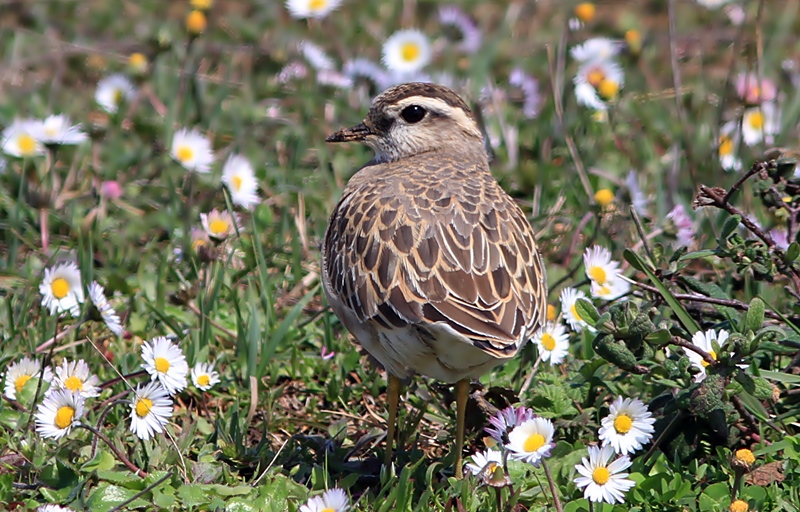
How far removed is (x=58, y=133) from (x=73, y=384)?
237cm

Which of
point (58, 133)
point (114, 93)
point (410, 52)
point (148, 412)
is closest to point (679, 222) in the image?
point (148, 412)

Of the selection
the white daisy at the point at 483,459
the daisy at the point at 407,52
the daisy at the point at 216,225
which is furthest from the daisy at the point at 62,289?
the daisy at the point at 407,52

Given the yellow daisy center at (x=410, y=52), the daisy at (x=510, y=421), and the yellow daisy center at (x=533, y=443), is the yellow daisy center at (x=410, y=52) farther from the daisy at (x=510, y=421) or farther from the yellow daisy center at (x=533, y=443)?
the yellow daisy center at (x=533, y=443)

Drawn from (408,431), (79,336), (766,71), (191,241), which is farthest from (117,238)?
(766,71)

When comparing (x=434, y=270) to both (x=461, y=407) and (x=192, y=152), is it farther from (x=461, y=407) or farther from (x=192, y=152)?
(x=192, y=152)

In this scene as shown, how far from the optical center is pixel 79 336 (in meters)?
5.68

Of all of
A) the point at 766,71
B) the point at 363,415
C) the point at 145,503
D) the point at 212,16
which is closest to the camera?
the point at 145,503

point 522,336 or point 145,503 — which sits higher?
point 522,336

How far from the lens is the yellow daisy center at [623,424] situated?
441 centimetres

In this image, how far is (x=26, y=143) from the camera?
6844mm

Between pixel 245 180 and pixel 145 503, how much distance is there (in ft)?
9.05

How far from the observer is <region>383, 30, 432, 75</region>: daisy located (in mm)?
8484

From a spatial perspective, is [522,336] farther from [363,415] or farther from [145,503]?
[145,503]

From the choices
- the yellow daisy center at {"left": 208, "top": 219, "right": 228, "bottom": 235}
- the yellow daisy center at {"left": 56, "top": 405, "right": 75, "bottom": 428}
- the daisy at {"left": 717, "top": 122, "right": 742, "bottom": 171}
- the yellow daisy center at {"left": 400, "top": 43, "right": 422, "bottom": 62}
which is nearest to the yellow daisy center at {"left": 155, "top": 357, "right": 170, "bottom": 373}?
the yellow daisy center at {"left": 56, "top": 405, "right": 75, "bottom": 428}
